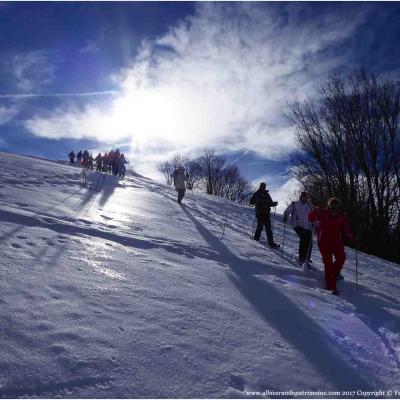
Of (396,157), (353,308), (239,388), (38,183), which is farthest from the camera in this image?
(396,157)

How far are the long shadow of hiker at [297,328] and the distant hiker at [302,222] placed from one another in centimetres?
214

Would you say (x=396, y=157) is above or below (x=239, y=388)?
above

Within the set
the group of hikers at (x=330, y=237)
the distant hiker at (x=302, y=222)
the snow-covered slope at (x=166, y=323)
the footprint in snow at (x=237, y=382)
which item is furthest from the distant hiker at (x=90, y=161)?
the footprint in snow at (x=237, y=382)

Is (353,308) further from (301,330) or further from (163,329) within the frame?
(163,329)

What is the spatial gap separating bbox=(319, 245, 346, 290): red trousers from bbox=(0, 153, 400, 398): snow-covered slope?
0.29 meters

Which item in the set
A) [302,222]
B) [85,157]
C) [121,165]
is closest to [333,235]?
[302,222]

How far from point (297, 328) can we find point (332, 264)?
2522 mm

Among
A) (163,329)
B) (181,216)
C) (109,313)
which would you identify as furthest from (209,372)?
(181,216)

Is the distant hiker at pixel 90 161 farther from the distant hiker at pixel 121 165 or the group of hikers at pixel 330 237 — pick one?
the group of hikers at pixel 330 237

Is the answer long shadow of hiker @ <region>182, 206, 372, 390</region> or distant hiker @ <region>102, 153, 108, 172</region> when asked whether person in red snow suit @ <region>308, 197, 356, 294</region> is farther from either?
distant hiker @ <region>102, 153, 108, 172</region>

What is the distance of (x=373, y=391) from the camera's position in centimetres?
282

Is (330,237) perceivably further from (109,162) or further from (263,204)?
(109,162)

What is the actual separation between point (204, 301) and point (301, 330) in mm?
1185

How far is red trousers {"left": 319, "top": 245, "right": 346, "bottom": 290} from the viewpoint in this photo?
5.75 m
